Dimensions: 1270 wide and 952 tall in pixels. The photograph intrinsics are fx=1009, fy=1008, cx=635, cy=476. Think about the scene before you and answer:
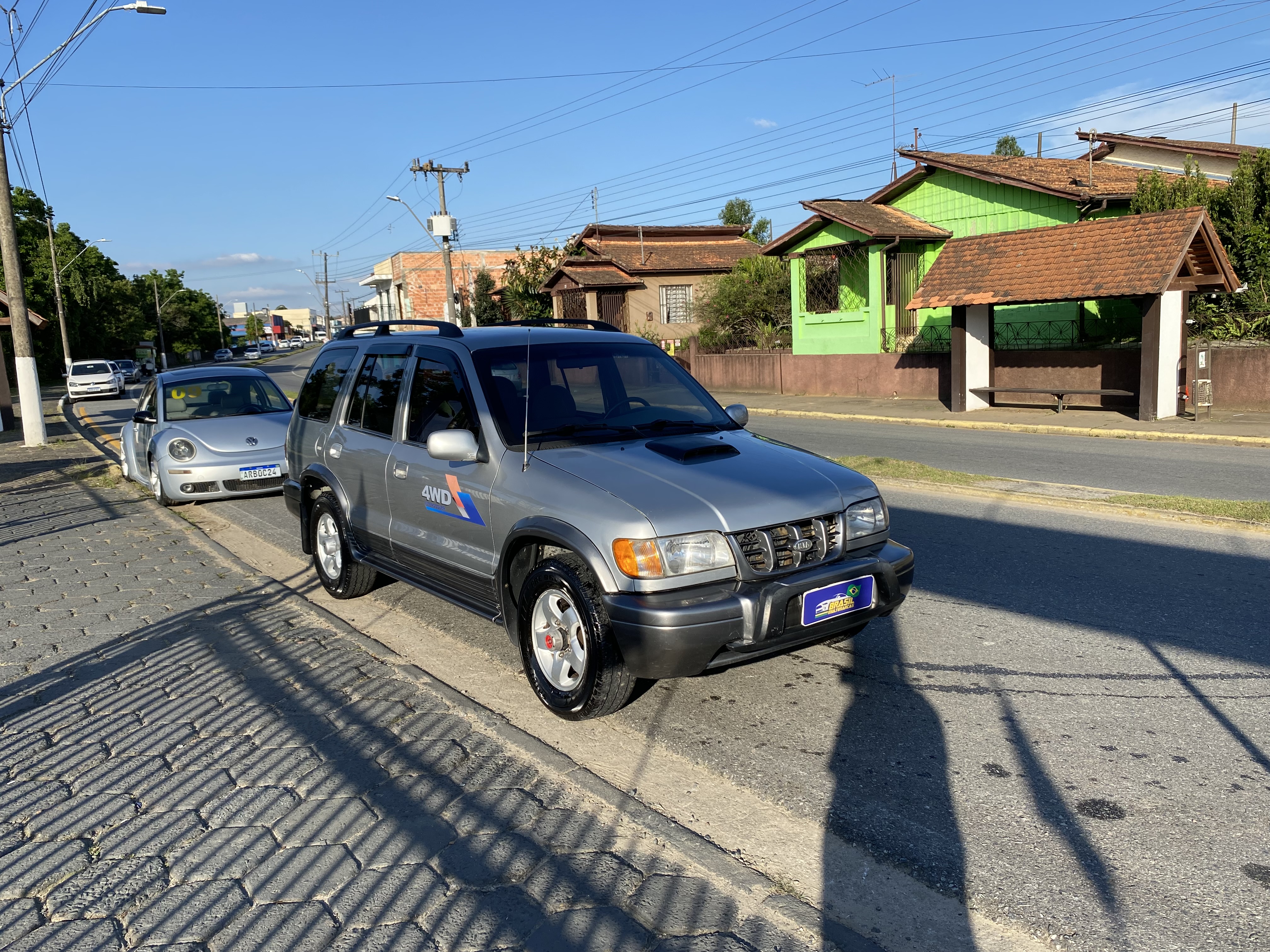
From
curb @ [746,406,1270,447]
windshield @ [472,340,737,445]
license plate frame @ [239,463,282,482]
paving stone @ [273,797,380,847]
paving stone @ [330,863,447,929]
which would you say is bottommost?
curb @ [746,406,1270,447]

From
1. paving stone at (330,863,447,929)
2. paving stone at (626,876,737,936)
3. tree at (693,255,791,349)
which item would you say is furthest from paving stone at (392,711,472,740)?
tree at (693,255,791,349)

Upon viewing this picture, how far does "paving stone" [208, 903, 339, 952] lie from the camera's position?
311 centimetres

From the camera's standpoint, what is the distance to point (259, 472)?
37.7 feet

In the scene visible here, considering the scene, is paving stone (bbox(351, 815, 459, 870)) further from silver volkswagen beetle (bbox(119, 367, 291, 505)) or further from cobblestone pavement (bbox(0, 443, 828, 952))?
silver volkswagen beetle (bbox(119, 367, 291, 505))

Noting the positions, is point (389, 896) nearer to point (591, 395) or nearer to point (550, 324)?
point (591, 395)

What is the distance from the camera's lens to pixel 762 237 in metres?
80.6

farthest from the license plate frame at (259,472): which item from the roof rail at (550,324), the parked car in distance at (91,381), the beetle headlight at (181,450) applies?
the parked car in distance at (91,381)

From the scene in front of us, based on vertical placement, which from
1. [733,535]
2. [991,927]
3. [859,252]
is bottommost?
[991,927]

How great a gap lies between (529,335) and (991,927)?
409 cm

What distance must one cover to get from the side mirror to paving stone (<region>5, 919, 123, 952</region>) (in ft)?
8.48

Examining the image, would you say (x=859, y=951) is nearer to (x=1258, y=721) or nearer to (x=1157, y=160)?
Result: (x=1258, y=721)

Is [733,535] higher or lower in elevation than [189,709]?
higher

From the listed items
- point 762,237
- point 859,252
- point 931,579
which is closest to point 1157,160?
point 859,252

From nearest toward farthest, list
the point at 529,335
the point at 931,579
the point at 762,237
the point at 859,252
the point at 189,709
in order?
the point at 189,709
the point at 529,335
the point at 931,579
the point at 859,252
the point at 762,237
